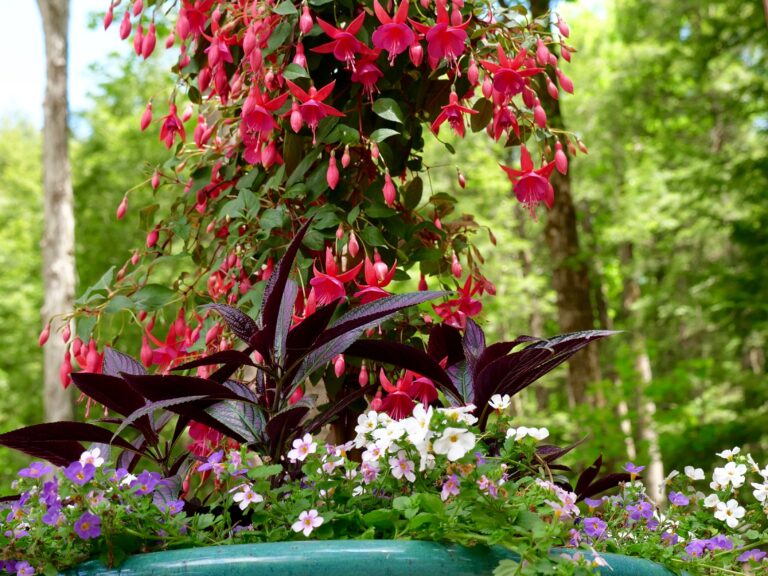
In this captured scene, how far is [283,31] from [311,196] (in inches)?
13.7

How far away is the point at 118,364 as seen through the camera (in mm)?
1569

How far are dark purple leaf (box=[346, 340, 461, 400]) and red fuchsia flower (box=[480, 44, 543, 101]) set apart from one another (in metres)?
0.63

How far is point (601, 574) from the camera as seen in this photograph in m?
1.15

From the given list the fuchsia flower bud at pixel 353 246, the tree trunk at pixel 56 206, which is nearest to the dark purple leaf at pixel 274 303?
the fuchsia flower bud at pixel 353 246

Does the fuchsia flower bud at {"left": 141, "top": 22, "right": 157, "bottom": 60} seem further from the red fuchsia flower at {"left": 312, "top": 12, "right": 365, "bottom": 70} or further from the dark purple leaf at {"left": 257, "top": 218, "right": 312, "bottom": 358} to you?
the dark purple leaf at {"left": 257, "top": 218, "right": 312, "bottom": 358}

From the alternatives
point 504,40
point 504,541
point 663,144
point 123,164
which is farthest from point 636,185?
point 504,541

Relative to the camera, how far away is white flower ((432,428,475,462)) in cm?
107

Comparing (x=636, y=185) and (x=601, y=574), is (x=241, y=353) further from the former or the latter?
(x=636, y=185)

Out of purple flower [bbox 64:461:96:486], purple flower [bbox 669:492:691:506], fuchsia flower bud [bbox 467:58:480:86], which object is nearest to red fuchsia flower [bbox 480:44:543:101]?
fuchsia flower bud [bbox 467:58:480:86]

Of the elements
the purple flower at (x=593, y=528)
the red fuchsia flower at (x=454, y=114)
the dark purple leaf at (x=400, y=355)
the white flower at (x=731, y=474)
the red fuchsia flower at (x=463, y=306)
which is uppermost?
the red fuchsia flower at (x=454, y=114)

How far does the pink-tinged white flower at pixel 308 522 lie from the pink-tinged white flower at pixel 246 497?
0.28ft

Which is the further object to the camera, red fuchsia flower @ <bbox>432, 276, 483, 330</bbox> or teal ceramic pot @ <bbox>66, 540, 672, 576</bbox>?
red fuchsia flower @ <bbox>432, 276, 483, 330</bbox>

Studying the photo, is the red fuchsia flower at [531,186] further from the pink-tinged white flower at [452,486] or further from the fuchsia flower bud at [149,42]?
the fuchsia flower bud at [149,42]

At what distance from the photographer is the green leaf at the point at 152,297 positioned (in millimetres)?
1872
